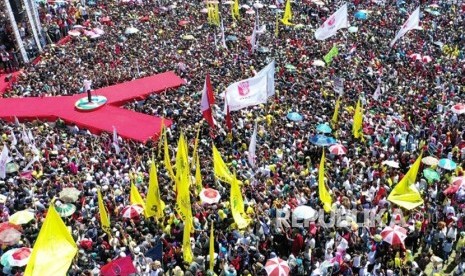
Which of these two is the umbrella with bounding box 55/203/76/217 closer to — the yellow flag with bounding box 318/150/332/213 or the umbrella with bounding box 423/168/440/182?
the yellow flag with bounding box 318/150/332/213

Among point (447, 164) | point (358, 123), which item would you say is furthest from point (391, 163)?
point (358, 123)

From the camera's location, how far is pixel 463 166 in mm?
18734

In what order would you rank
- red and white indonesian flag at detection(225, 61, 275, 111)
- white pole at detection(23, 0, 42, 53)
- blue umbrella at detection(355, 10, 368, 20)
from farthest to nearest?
1. blue umbrella at detection(355, 10, 368, 20)
2. white pole at detection(23, 0, 42, 53)
3. red and white indonesian flag at detection(225, 61, 275, 111)

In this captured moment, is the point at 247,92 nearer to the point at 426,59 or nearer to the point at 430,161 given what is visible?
the point at 430,161

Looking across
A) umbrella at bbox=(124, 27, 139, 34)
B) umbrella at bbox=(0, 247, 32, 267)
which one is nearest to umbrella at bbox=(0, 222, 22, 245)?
umbrella at bbox=(0, 247, 32, 267)

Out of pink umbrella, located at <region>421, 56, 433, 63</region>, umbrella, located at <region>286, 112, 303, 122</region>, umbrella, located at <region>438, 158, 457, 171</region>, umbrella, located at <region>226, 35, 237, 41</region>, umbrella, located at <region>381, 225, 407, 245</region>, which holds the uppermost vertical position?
umbrella, located at <region>226, 35, 237, 41</region>

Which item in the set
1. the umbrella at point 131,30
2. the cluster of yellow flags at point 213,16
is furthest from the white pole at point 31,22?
the cluster of yellow flags at point 213,16

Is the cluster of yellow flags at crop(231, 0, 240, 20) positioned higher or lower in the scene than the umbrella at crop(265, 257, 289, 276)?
higher

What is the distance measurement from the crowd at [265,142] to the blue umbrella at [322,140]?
45cm

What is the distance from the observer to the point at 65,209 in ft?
50.5

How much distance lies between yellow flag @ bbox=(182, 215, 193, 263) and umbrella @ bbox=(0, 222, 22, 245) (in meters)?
4.32

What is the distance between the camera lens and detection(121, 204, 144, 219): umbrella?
14727 mm

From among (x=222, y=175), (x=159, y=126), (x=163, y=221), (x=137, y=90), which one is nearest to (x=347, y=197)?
(x=222, y=175)

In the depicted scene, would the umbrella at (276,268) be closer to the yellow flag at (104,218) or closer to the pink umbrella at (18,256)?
the yellow flag at (104,218)
